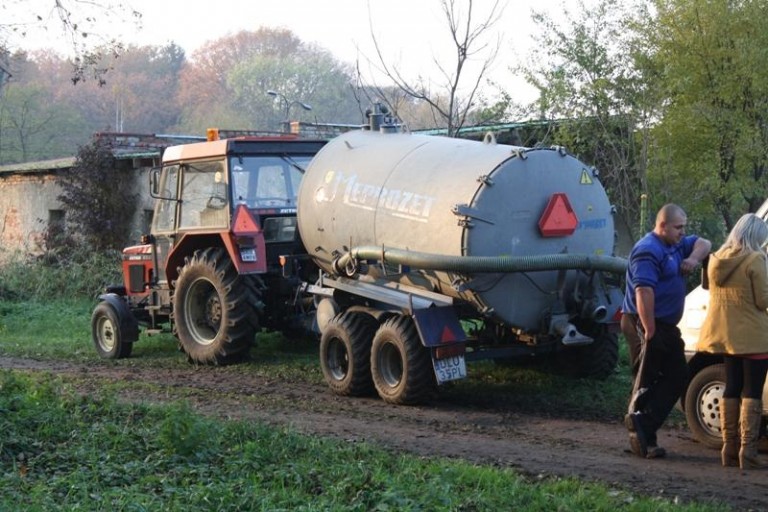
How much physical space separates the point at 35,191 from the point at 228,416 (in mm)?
20047

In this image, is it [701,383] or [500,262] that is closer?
[701,383]

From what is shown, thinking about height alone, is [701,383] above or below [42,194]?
below

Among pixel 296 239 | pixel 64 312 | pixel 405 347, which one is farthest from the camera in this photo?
pixel 64 312

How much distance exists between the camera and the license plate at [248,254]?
41.3ft

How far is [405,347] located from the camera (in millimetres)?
9922

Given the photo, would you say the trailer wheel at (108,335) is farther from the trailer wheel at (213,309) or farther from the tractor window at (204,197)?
the tractor window at (204,197)

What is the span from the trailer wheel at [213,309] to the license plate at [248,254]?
268mm

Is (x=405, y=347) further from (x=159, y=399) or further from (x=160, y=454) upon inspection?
(x=160, y=454)

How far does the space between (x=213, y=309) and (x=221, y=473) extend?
21.7ft

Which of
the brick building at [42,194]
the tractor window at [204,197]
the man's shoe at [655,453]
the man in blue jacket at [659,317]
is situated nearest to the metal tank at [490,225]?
the man in blue jacket at [659,317]

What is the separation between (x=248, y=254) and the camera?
12.6 metres

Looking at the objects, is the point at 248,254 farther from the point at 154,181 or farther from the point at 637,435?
Answer: the point at 637,435

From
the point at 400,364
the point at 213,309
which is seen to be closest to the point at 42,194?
the point at 213,309

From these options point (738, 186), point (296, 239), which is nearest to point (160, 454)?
point (296, 239)
